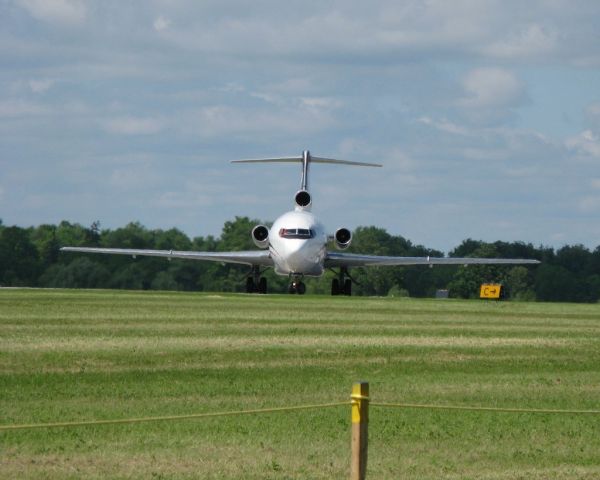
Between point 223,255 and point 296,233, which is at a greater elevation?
point 296,233

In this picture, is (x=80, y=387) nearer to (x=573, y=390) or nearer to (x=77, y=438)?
(x=77, y=438)

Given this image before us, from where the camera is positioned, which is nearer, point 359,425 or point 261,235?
point 359,425

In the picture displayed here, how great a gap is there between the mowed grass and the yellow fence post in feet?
8.34

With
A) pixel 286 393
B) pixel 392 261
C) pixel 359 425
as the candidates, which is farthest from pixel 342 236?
pixel 359 425

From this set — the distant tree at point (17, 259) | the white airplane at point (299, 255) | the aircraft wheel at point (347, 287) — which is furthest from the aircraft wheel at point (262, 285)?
the distant tree at point (17, 259)

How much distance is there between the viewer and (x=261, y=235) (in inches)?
2940

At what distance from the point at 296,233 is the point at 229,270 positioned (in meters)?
66.9

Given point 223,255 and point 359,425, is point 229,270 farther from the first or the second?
point 359,425

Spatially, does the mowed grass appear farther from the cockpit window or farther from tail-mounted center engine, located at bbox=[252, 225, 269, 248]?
tail-mounted center engine, located at bbox=[252, 225, 269, 248]

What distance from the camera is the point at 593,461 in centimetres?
1831

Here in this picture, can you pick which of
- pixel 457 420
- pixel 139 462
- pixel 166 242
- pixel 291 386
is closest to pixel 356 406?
pixel 139 462

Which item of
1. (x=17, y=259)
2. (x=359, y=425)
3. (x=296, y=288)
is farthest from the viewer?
(x=17, y=259)

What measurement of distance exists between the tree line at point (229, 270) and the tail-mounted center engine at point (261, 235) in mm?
28611

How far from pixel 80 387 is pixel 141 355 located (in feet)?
16.6
